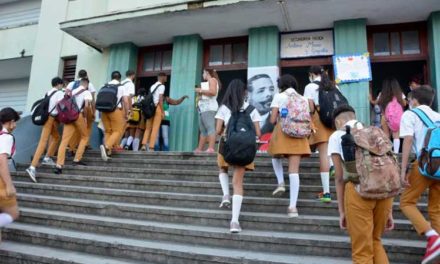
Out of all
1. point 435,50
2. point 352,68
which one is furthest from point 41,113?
point 435,50

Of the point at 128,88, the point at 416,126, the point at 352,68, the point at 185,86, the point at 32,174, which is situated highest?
the point at 352,68

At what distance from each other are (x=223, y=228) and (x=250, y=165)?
837 millimetres

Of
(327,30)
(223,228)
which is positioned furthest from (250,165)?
(327,30)

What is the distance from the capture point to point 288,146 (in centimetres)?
447

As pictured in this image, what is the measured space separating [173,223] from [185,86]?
513cm

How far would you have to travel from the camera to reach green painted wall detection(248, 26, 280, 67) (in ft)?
27.9

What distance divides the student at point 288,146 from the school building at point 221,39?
3.52 m

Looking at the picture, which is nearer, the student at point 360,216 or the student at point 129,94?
the student at point 360,216

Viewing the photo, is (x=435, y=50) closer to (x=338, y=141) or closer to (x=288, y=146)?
(x=288, y=146)

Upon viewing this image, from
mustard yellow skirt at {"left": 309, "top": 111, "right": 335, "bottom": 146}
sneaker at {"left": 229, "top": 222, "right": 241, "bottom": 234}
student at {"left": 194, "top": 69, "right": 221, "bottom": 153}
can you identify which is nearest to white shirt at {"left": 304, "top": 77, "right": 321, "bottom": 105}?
mustard yellow skirt at {"left": 309, "top": 111, "right": 335, "bottom": 146}

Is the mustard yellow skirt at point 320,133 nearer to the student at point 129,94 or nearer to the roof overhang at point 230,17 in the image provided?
the roof overhang at point 230,17

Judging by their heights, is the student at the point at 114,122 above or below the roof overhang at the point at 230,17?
below

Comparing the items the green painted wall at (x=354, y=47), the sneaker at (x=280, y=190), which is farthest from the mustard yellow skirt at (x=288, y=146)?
the green painted wall at (x=354, y=47)

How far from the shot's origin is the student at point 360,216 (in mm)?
2803
